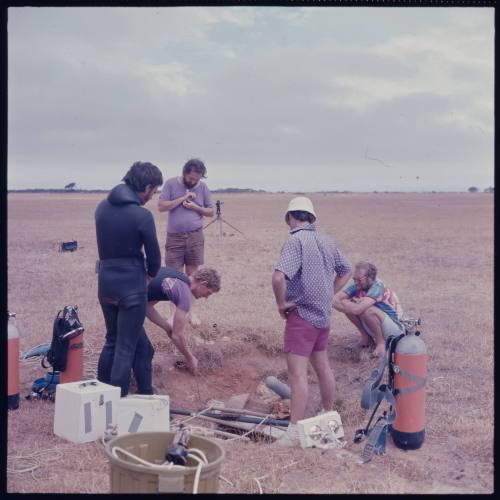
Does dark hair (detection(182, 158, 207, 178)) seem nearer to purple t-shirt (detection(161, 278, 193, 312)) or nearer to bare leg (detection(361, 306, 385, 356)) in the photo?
purple t-shirt (detection(161, 278, 193, 312))

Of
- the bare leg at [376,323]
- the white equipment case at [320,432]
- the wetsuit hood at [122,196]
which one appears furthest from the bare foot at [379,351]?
the wetsuit hood at [122,196]

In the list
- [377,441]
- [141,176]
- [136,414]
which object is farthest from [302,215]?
[136,414]

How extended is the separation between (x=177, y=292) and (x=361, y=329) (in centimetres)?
253

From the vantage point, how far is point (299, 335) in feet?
16.0

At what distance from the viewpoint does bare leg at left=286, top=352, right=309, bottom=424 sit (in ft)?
16.1

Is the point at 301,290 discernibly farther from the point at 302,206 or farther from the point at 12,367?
the point at 12,367

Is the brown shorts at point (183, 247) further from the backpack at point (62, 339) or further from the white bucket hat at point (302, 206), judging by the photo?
the white bucket hat at point (302, 206)

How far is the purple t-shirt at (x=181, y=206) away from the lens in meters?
6.93

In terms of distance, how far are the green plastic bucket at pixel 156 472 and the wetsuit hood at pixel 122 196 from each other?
1.96m

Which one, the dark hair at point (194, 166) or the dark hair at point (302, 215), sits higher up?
the dark hair at point (194, 166)

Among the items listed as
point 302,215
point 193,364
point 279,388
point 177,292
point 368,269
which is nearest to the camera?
point 302,215

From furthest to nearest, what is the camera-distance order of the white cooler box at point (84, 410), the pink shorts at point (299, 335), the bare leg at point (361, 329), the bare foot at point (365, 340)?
the bare foot at point (365, 340), the bare leg at point (361, 329), the pink shorts at point (299, 335), the white cooler box at point (84, 410)

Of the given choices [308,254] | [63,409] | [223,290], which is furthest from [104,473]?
[223,290]

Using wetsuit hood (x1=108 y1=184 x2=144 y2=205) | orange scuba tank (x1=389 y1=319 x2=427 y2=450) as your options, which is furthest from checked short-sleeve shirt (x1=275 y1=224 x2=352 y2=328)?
wetsuit hood (x1=108 y1=184 x2=144 y2=205)
